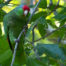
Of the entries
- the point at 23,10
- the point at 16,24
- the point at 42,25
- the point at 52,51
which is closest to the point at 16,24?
the point at 16,24

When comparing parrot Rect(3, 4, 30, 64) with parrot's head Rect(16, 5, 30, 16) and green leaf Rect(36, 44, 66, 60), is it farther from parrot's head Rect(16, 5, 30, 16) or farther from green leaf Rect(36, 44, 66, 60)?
green leaf Rect(36, 44, 66, 60)

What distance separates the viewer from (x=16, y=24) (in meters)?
1.20

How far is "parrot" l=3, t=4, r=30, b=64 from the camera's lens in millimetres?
1162

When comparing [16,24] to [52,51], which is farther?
[16,24]

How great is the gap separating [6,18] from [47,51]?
41 centimetres

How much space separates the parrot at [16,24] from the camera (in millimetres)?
1162

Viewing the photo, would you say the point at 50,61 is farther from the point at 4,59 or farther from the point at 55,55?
the point at 4,59

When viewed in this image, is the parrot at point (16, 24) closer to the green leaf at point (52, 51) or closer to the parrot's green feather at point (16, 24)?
the parrot's green feather at point (16, 24)

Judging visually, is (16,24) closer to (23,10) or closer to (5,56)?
(23,10)

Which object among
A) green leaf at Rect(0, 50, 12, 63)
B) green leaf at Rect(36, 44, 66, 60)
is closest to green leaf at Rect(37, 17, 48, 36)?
green leaf at Rect(36, 44, 66, 60)

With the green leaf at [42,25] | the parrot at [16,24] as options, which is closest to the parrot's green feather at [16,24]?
the parrot at [16,24]

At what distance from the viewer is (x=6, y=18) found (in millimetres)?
1163

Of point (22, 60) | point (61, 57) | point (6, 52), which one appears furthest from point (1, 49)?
point (61, 57)

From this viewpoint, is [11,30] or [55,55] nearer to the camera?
[55,55]
